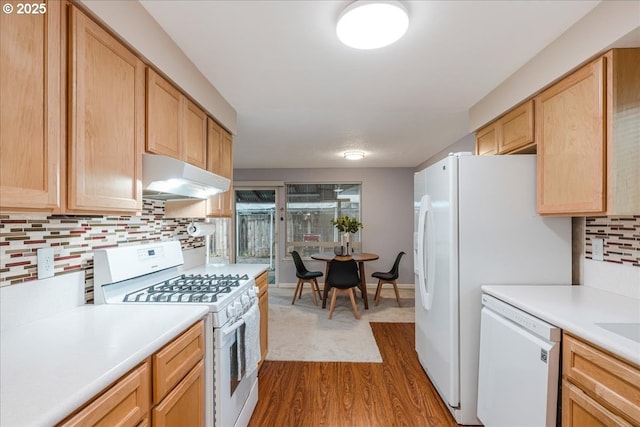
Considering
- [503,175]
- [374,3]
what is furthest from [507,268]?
[374,3]

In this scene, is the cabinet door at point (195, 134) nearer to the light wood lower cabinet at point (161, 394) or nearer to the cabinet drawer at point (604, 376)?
the light wood lower cabinet at point (161, 394)

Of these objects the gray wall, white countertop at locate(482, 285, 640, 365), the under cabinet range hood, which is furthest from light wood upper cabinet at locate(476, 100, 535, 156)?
the gray wall

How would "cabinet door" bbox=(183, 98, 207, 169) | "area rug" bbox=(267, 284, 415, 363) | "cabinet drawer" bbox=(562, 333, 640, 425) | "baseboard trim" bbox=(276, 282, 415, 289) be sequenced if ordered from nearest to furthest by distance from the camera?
"cabinet drawer" bbox=(562, 333, 640, 425)
"cabinet door" bbox=(183, 98, 207, 169)
"area rug" bbox=(267, 284, 415, 363)
"baseboard trim" bbox=(276, 282, 415, 289)

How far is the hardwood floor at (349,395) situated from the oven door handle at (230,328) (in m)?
0.82

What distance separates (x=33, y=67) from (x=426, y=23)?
1645 millimetres

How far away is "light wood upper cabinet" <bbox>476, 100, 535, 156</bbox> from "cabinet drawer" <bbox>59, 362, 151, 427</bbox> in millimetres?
2505

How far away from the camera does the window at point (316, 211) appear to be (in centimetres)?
583

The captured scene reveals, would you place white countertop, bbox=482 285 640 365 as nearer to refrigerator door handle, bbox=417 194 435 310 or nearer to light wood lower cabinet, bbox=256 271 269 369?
refrigerator door handle, bbox=417 194 435 310

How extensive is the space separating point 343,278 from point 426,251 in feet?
5.82

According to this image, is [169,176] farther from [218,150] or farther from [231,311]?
[218,150]

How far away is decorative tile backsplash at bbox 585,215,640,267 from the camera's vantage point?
164 centimetres

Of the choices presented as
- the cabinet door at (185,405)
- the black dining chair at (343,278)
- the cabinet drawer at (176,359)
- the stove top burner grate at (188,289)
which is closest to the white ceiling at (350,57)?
the stove top burner grate at (188,289)

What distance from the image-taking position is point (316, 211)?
586 centimetres

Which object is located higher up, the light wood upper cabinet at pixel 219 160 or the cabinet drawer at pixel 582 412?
the light wood upper cabinet at pixel 219 160
